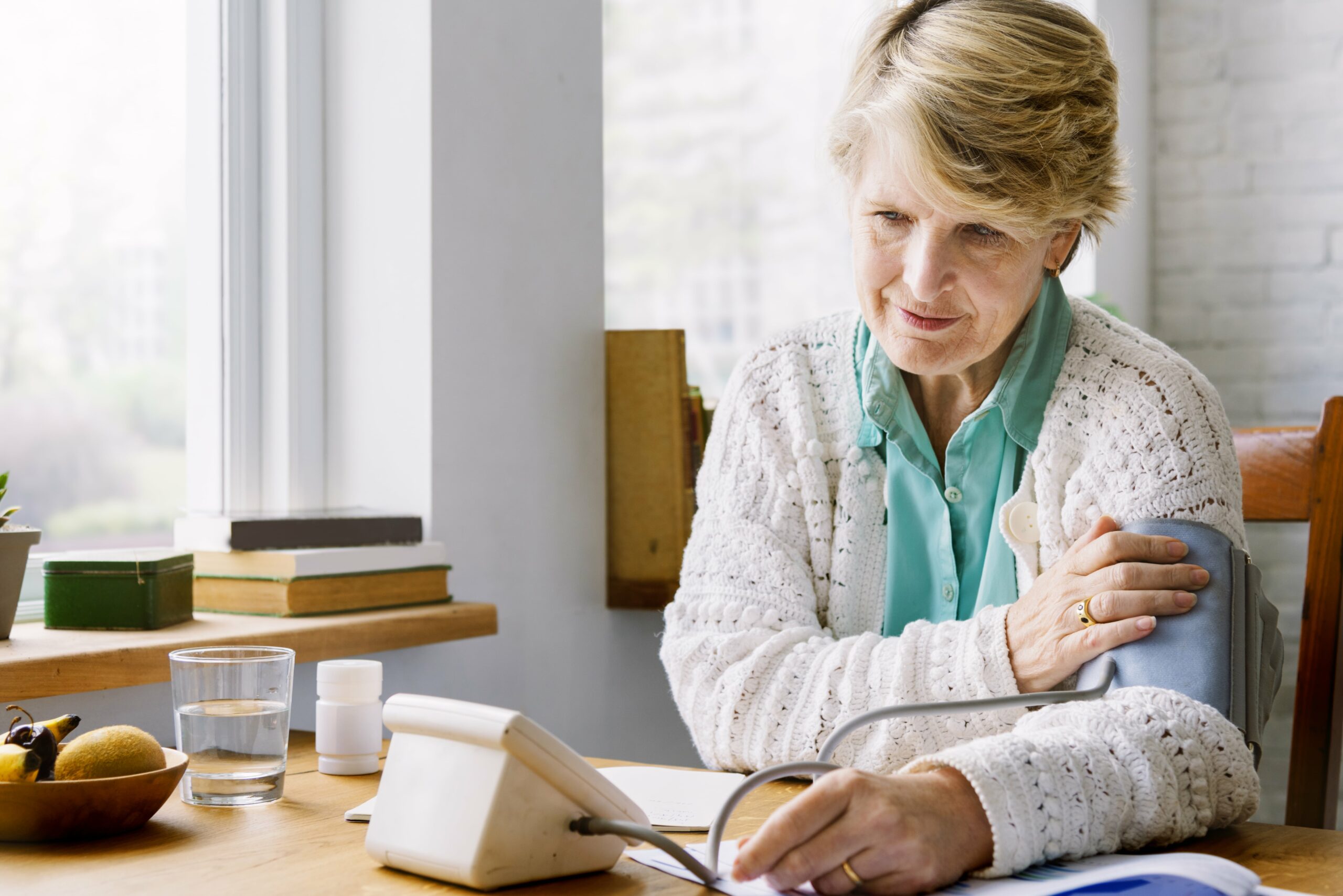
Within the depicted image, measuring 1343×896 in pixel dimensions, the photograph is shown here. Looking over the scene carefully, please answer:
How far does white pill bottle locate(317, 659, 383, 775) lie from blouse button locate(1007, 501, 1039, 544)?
589 millimetres

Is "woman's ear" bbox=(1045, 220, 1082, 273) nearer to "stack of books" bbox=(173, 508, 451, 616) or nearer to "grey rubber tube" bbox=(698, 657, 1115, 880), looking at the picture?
"grey rubber tube" bbox=(698, 657, 1115, 880)

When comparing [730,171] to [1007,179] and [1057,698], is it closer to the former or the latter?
[1007,179]

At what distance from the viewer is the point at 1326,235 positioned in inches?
116

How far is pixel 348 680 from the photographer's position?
1.04 metres

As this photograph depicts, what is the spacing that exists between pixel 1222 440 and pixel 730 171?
1687 millimetres

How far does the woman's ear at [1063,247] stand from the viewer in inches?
48.6

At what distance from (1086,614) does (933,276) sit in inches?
13.2

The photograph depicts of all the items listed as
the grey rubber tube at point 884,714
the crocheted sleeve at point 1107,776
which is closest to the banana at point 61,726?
the grey rubber tube at point 884,714

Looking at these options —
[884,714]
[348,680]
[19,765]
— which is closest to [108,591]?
[348,680]

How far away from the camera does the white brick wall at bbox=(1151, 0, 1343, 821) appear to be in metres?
2.94

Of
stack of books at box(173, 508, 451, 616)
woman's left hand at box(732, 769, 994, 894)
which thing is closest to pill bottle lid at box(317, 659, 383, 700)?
stack of books at box(173, 508, 451, 616)

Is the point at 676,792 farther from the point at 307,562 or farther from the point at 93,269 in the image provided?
the point at 93,269

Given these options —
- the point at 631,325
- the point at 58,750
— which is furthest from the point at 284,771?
the point at 631,325

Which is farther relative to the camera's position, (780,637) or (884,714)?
(780,637)
